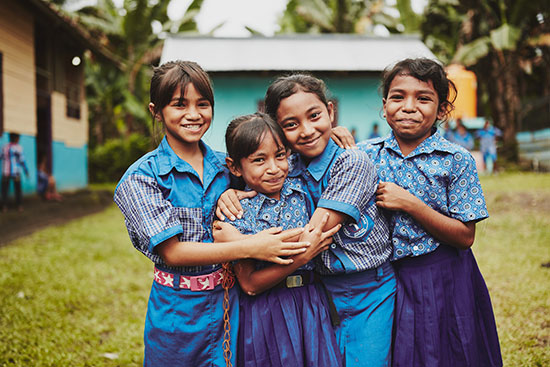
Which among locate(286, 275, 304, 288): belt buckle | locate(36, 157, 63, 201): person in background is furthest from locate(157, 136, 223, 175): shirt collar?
locate(36, 157, 63, 201): person in background

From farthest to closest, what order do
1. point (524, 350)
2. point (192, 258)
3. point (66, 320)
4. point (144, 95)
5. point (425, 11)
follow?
point (425, 11), point (144, 95), point (66, 320), point (524, 350), point (192, 258)

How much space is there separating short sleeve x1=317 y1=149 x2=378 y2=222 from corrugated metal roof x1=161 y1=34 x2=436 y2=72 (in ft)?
25.4

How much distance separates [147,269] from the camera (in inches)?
196

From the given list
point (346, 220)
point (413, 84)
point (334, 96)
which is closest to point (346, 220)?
point (346, 220)

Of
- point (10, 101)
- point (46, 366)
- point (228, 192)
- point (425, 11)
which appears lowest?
point (46, 366)

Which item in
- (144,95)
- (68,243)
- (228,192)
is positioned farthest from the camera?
(144,95)

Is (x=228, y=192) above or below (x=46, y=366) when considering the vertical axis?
above

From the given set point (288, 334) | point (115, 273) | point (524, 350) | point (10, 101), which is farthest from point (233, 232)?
point (10, 101)

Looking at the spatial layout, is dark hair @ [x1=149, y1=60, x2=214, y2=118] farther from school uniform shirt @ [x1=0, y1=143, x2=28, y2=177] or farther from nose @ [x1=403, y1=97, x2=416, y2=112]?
school uniform shirt @ [x1=0, y1=143, x2=28, y2=177]

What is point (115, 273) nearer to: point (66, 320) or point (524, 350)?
point (66, 320)

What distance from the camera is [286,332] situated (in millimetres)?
1656

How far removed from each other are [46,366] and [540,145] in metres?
12.5

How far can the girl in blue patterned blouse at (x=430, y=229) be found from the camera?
5.63ft

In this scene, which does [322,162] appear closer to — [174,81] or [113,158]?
[174,81]
